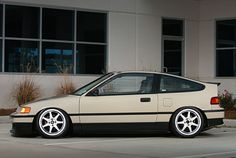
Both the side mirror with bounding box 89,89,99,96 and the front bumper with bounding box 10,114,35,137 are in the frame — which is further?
the side mirror with bounding box 89,89,99,96

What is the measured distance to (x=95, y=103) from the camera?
11.3 metres

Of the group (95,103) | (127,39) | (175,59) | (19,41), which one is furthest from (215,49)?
(95,103)

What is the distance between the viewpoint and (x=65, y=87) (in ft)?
→ 63.0

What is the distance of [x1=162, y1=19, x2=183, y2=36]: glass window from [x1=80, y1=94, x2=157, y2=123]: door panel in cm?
1151

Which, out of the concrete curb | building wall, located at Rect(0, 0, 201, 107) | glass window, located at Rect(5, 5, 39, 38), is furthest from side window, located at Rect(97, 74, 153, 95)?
glass window, located at Rect(5, 5, 39, 38)

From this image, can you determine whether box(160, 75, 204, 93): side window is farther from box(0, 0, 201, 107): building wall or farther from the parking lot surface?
box(0, 0, 201, 107): building wall

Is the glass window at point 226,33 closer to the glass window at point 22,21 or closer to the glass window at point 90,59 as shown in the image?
the glass window at point 90,59

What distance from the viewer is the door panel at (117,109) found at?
11297mm

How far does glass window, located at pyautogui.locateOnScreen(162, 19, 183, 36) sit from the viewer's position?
22.7 meters

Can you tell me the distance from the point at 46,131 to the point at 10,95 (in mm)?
7422

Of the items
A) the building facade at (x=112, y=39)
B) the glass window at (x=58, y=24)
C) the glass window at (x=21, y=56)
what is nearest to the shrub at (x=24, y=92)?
the building facade at (x=112, y=39)

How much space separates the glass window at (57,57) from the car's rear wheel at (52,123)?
8165 mm

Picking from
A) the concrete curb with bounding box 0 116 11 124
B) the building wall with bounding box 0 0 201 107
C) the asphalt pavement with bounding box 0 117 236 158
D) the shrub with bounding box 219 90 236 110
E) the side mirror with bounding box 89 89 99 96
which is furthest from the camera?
the building wall with bounding box 0 0 201 107

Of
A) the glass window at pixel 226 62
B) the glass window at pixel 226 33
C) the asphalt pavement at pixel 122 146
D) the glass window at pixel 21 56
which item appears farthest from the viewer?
the glass window at pixel 226 33
